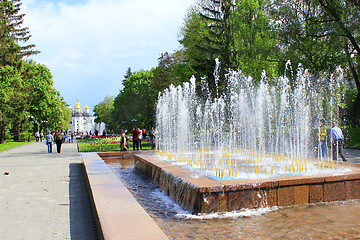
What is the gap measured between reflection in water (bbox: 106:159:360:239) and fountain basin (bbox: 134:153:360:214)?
152mm

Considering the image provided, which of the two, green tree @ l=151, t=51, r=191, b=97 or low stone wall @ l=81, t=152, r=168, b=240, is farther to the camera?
green tree @ l=151, t=51, r=191, b=97

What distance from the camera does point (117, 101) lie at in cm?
6419

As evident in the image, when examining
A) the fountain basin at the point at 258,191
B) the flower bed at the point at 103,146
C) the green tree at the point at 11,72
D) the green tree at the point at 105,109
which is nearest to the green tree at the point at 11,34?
the green tree at the point at 11,72

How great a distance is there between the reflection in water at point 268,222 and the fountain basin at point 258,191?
0.15 meters

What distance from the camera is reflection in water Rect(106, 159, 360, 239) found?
4746 mm

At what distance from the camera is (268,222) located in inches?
210

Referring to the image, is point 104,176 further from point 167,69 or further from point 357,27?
point 167,69

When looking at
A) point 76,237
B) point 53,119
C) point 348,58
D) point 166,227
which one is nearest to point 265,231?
point 166,227

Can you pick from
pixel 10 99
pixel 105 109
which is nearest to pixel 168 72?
pixel 10 99

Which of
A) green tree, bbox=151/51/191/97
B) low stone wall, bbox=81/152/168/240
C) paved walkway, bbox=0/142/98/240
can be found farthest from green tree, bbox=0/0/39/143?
low stone wall, bbox=81/152/168/240

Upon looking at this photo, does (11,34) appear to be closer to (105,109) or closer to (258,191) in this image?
(258,191)

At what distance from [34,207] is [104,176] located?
2.01 meters

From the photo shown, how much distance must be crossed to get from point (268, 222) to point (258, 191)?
88 cm

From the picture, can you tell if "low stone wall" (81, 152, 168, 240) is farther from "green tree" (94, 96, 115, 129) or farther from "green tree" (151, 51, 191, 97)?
"green tree" (94, 96, 115, 129)
